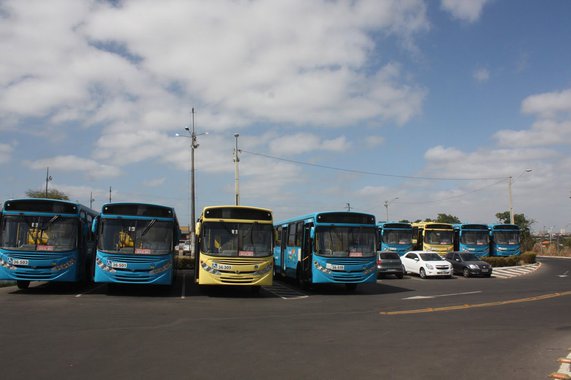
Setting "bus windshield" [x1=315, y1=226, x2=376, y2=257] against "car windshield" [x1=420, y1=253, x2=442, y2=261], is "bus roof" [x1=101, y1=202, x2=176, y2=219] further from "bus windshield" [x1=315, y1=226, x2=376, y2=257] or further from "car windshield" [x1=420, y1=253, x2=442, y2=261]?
"car windshield" [x1=420, y1=253, x2=442, y2=261]

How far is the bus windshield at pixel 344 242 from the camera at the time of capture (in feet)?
63.0

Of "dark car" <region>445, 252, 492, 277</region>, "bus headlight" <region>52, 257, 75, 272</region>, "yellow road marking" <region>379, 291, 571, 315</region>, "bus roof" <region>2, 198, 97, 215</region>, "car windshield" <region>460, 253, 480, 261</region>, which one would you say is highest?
"bus roof" <region>2, 198, 97, 215</region>

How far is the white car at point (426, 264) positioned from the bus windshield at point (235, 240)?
14409 millimetres

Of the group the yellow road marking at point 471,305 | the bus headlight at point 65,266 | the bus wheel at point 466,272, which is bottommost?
the yellow road marking at point 471,305

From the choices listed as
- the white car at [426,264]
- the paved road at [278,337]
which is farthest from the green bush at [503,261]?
the paved road at [278,337]

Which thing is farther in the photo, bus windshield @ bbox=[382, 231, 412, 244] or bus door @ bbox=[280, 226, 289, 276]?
bus windshield @ bbox=[382, 231, 412, 244]

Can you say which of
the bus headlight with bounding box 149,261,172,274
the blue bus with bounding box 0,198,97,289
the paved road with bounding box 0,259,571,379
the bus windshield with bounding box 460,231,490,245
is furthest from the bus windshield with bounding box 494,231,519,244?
the blue bus with bounding box 0,198,97,289

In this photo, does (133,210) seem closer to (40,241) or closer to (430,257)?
(40,241)

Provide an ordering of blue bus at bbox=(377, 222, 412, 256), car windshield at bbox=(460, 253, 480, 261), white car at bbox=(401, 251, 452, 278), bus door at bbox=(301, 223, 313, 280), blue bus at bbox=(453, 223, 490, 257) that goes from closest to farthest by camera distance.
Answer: bus door at bbox=(301, 223, 313, 280) → white car at bbox=(401, 251, 452, 278) → car windshield at bbox=(460, 253, 480, 261) → blue bus at bbox=(377, 222, 412, 256) → blue bus at bbox=(453, 223, 490, 257)

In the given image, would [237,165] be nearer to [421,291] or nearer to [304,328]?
[421,291]

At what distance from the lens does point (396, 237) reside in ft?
117

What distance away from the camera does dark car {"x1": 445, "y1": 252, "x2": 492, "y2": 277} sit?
2995 cm

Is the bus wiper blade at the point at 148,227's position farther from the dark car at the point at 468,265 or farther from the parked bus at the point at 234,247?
the dark car at the point at 468,265

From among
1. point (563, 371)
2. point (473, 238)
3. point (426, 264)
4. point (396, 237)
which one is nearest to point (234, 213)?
point (563, 371)
